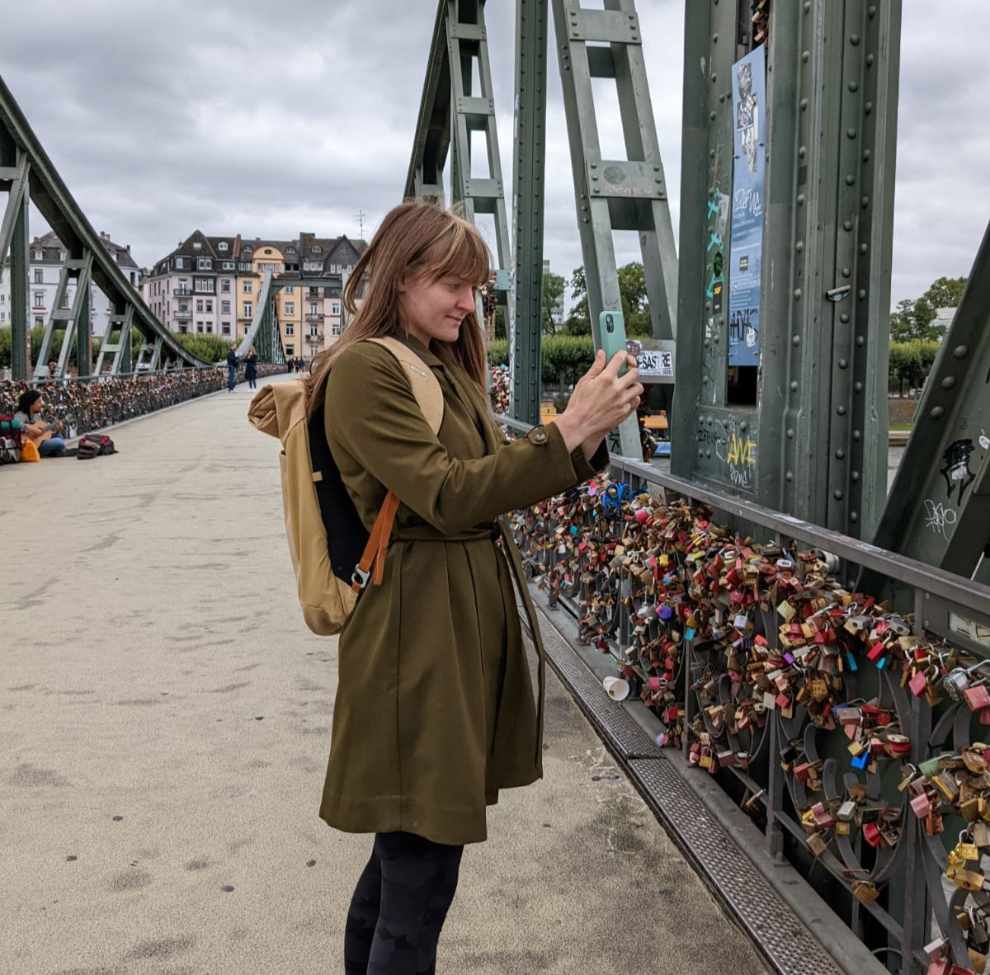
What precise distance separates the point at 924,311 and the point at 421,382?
55.9m

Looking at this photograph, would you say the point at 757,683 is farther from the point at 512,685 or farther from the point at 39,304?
the point at 39,304

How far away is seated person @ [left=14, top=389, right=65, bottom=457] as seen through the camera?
44.8 ft

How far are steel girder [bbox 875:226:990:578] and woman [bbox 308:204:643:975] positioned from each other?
68cm

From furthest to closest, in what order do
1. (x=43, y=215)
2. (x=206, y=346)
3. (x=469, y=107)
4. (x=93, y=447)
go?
1. (x=206, y=346)
2. (x=43, y=215)
3. (x=93, y=447)
4. (x=469, y=107)

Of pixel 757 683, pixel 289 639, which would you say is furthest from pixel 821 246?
pixel 289 639

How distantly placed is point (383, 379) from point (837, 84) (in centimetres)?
153

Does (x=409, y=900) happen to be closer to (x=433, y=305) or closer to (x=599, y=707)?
(x=433, y=305)

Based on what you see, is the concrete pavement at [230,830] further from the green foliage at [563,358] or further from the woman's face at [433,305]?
the green foliage at [563,358]

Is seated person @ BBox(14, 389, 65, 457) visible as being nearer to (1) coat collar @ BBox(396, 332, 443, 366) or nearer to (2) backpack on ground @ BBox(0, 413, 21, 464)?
(2) backpack on ground @ BBox(0, 413, 21, 464)

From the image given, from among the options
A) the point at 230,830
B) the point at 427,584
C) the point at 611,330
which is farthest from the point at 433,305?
the point at 611,330

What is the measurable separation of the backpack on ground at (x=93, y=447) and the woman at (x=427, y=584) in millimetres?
13277

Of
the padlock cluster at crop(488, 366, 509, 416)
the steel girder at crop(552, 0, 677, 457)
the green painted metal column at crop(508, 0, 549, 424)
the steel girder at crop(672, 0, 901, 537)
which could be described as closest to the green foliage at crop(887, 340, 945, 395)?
the padlock cluster at crop(488, 366, 509, 416)

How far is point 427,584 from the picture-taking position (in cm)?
170

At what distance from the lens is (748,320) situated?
3.01m
